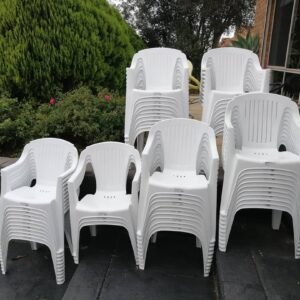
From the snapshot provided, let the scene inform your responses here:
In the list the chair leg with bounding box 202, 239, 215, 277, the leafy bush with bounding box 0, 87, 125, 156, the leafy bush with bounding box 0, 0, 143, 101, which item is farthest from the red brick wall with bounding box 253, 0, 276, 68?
the chair leg with bounding box 202, 239, 215, 277

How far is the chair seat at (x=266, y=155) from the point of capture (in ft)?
6.93

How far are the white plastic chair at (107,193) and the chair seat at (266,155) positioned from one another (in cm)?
78

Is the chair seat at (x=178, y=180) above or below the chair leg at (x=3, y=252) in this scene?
above

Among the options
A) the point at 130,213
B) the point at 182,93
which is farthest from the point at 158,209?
the point at 182,93

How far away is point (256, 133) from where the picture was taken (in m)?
2.54

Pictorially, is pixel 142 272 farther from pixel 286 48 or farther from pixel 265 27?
pixel 265 27

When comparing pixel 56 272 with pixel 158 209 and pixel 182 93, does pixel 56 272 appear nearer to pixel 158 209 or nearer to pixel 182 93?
pixel 158 209

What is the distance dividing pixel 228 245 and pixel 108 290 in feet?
2.84

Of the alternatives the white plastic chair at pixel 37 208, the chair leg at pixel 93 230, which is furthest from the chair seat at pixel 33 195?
the chair leg at pixel 93 230

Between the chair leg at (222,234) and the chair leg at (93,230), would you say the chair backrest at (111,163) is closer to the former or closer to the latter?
the chair leg at (93,230)

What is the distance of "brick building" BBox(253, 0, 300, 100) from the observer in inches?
176

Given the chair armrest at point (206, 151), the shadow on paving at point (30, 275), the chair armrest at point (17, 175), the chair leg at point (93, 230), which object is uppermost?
the chair armrest at point (206, 151)

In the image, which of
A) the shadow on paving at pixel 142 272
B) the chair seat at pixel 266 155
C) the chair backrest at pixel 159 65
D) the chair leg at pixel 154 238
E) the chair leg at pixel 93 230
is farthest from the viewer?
the chair backrest at pixel 159 65

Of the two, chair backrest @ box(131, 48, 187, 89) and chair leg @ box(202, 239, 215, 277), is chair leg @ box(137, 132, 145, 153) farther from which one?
chair leg @ box(202, 239, 215, 277)
